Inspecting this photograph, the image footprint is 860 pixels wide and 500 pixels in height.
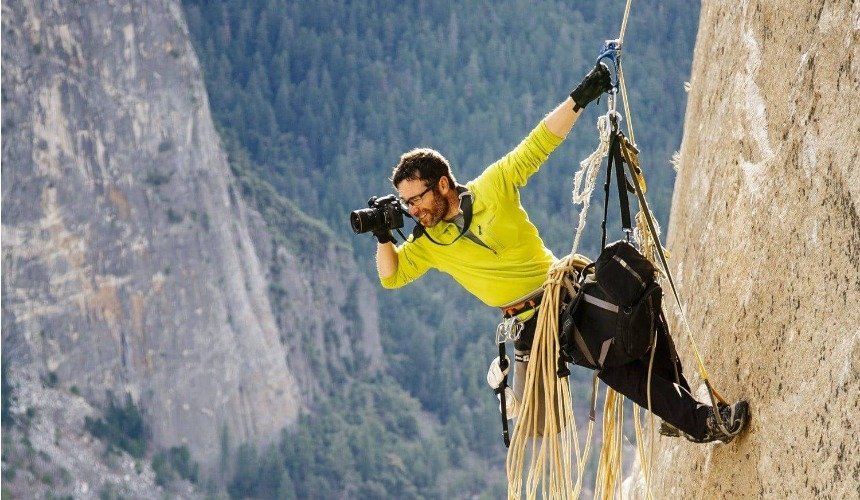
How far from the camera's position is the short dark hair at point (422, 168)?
14.5ft

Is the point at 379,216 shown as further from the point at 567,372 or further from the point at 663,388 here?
the point at 663,388

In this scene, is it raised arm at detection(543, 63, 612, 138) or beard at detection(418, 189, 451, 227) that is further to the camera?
beard at detection(418, 189, 451, 227)

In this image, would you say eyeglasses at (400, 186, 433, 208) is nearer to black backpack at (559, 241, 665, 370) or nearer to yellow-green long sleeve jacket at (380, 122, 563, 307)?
yellow-green long sleeve jacket at (380, 122, 563, 307)

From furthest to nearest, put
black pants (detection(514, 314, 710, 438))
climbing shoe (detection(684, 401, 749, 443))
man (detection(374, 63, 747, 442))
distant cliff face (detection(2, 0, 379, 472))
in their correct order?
distant cliff face (detection(2, 0, 379, 472)) < man (detection(374, 63, 747, 442)) < black pants (detection(514, 314, 710, 438)) < climbing shoe (detection(684, 401, 749, 443))

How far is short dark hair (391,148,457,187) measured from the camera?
4.43 metres

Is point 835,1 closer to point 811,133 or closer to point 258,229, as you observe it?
point 811,133

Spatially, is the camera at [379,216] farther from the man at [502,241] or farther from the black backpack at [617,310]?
the black backpack at [617,310]

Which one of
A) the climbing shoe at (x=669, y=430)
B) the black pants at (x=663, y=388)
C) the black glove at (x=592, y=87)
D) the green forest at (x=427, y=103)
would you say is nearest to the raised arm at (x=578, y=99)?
the black glove at (x=592, y=87)

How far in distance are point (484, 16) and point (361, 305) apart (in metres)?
29.6

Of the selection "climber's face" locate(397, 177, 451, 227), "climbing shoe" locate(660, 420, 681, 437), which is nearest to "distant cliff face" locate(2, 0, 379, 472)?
"climber's face" locate(397, 177, 451, 227)

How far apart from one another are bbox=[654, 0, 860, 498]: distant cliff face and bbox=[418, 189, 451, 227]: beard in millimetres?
911

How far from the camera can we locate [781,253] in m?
3.78

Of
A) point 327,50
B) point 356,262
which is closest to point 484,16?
point 327,50

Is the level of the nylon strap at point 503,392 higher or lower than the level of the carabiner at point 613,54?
lower
